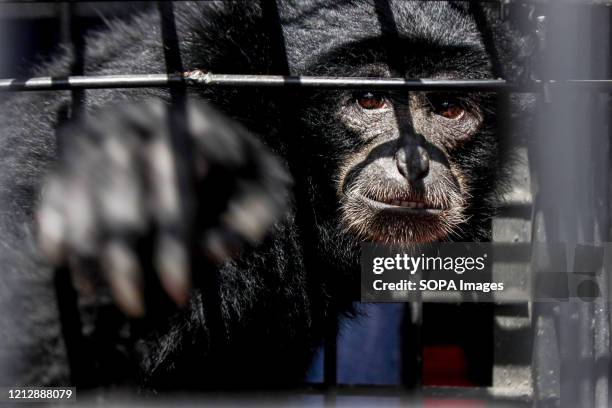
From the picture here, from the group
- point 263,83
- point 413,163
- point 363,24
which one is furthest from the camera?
point 363,24

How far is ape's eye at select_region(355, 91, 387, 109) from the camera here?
7.68 ft

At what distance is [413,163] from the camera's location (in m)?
2.16

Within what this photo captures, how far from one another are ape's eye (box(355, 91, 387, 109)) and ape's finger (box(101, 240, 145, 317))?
864 mm

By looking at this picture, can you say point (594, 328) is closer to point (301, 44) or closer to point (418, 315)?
point (418, 315)

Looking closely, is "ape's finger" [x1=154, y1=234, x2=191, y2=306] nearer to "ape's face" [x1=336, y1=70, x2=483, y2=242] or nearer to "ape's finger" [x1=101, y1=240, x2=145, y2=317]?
"ape's finger" [x1=101, y1=240, x2=145, y2=317]

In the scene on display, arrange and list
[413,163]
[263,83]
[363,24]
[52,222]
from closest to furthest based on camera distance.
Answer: [263,83] → [413,163] → [52,222] → [363,24]

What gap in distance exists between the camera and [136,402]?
92.4 inches

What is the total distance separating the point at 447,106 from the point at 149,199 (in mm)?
1001

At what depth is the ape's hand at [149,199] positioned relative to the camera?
7.18 feet

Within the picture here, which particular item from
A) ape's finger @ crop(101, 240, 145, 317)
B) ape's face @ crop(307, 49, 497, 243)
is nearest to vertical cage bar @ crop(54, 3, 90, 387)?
ape's finger @ crop(101, 240, 145, 317)

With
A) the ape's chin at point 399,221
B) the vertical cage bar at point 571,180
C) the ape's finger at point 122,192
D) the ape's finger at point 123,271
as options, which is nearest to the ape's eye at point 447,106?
the ape's chin at point 399,221

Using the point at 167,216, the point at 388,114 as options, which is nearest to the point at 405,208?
the point at 388,114

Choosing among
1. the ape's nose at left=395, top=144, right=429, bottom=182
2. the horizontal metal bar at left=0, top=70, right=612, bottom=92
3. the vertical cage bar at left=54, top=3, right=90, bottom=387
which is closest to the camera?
the horizontal metal bar at left=0, top=70, right=612, bottom=92

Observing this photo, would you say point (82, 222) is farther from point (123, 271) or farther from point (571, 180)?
point (571, 180)
